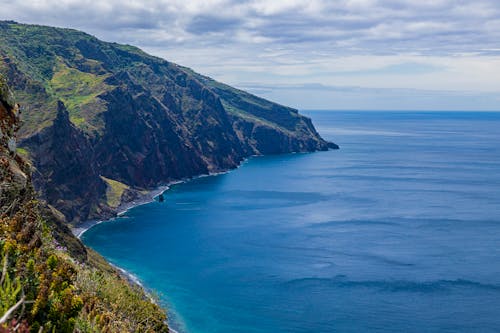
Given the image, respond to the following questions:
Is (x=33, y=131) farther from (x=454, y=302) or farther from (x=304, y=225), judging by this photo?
(x=454, y=302)

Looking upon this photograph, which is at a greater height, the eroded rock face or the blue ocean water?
the eroded rock face

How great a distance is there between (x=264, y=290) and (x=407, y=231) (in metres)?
70.6

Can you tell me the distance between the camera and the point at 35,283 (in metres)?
A: 25.8

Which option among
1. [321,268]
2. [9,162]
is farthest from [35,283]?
[321,268]

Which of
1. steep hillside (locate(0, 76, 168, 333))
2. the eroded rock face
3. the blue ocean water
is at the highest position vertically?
the eroded rock face

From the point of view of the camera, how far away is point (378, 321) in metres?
99.4

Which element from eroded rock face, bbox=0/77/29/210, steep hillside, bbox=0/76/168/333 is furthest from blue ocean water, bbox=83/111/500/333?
eroded rock face, bbox=0/77/29/210

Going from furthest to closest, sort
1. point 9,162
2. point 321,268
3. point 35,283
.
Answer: point 321,268 → point 9,162 → point 35,283

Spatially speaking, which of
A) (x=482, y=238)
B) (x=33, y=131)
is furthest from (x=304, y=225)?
(x=33, y=131)

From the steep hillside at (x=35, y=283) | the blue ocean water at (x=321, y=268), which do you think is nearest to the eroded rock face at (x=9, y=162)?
the steep hillside at (x=35, y=283)

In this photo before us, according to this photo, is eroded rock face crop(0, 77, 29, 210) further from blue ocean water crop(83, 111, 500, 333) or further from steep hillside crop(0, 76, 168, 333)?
blue ocean water crop(83, 111, 500, 333)

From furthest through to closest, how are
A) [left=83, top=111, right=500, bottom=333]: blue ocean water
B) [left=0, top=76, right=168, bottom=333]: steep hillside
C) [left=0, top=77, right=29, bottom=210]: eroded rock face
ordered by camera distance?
1. [left=83, top=111, right=500, bottom=333]: blue ocean water
2. [left=0, top=77, right=29, bottom=210]: eroded rock face
3. [left=0, top=76, right=168, bottom=333]: steep hillside

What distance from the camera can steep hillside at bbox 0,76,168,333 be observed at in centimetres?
2348

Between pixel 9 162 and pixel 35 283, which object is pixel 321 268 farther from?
pixel 35 283
